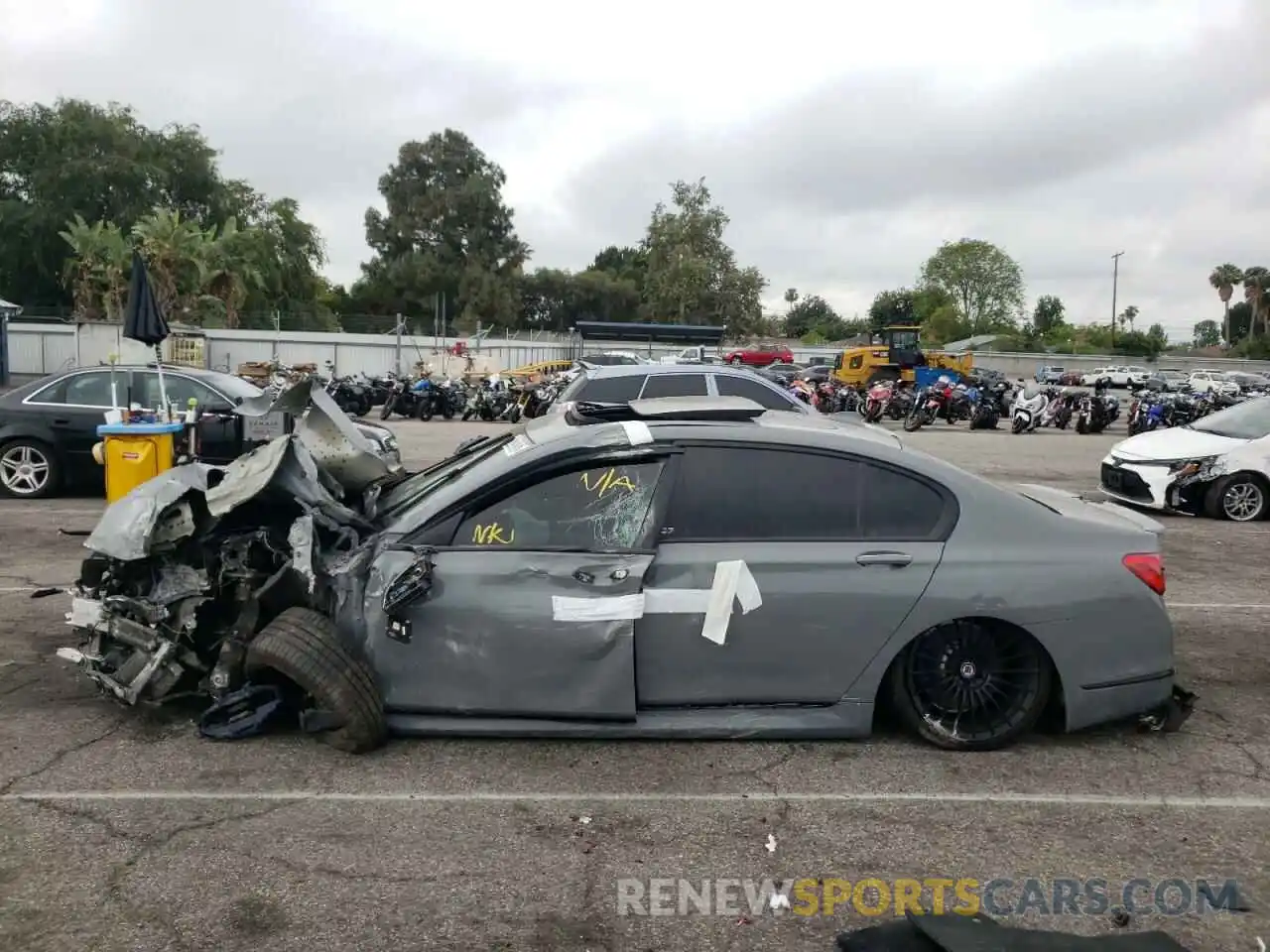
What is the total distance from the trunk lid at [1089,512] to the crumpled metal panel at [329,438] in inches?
132

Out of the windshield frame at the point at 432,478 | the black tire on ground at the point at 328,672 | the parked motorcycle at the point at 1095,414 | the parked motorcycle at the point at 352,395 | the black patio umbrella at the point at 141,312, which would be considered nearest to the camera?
the black tire on ground at the point at 328,672

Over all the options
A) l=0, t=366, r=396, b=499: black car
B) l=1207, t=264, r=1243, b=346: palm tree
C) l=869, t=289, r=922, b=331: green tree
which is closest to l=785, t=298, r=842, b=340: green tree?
l=869, t=289, r=922, b=331: green tree

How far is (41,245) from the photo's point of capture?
4809 cm

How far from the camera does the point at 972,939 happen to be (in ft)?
9.43

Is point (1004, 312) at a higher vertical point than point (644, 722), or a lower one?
higher

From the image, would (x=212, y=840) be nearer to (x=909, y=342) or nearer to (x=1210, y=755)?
(x=1210, y=755)

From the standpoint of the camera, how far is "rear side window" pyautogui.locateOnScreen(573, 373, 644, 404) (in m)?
11.5

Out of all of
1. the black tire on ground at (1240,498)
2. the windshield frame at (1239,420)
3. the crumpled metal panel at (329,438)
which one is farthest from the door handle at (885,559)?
Result: the windshield frame at (1239,420)

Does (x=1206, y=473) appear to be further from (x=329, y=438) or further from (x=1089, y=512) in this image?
(x=329, y=438)

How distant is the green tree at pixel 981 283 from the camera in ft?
326

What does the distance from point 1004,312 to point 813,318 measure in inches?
1025

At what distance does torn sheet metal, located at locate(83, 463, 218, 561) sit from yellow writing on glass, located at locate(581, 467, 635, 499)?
5.98 ft

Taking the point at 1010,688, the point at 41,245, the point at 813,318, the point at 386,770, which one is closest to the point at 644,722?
the point at 386,770

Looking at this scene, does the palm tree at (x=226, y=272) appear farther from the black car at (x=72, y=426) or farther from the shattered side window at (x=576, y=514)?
the shattered side window at (x=576, y=514)
